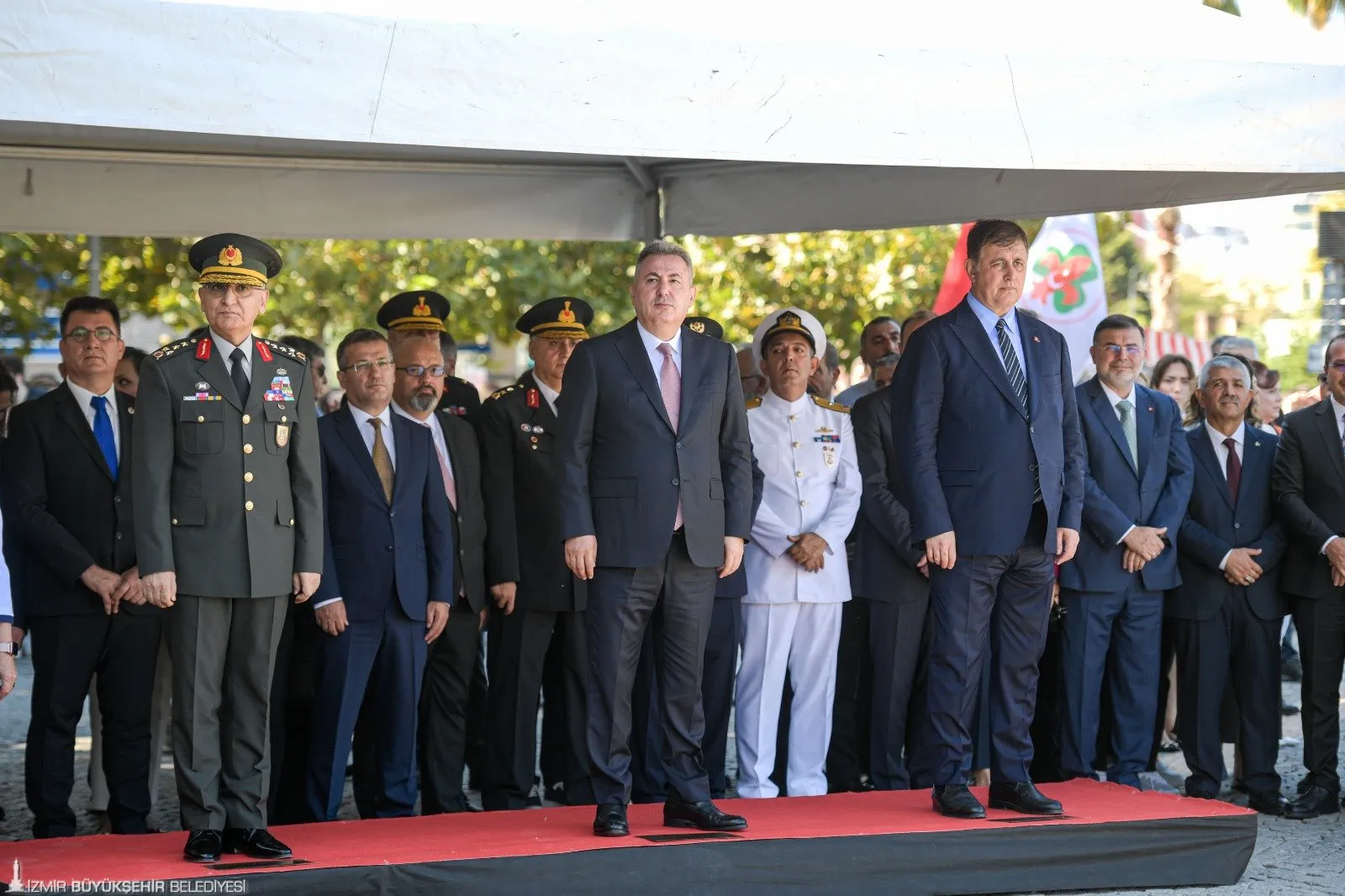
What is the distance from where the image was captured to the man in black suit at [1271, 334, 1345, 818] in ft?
22.6

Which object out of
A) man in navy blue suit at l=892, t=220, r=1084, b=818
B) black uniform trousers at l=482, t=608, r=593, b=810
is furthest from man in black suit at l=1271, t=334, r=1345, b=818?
black uniform trousers at l=482, t=608, r=593, b=810

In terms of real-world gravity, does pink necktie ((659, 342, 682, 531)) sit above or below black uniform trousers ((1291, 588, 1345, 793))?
above

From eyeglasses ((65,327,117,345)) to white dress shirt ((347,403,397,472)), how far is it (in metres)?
1.01

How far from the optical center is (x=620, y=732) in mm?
5227

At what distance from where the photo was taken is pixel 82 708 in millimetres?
6074

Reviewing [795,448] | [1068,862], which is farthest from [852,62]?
[1068,862]

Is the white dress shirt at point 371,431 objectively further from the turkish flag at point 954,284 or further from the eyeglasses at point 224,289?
the turkish flag at point 954,284

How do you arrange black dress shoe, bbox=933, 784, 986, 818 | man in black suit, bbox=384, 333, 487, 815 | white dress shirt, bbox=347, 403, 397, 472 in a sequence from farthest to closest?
man in black suit, bbox=384, 333, 487, 815 < white dress shirt, bbox=347, 403, 397, 472 < black dress shoe, bbox=933, 784, 986, 818

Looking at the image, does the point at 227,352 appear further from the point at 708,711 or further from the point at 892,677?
the point at 892,677

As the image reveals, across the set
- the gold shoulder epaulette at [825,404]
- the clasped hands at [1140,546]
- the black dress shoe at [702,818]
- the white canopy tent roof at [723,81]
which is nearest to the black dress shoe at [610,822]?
the black dress shoe at [702,818]

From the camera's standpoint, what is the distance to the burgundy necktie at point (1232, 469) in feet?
23.1

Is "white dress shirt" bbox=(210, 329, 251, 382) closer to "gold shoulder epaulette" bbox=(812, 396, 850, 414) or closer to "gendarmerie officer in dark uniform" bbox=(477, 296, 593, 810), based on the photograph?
"gendarmerie officer in dark uniform" bbox=(477, 296, 593, 810)

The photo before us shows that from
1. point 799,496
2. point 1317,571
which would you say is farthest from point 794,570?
point 1317,571

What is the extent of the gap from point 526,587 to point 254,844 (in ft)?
6.47
